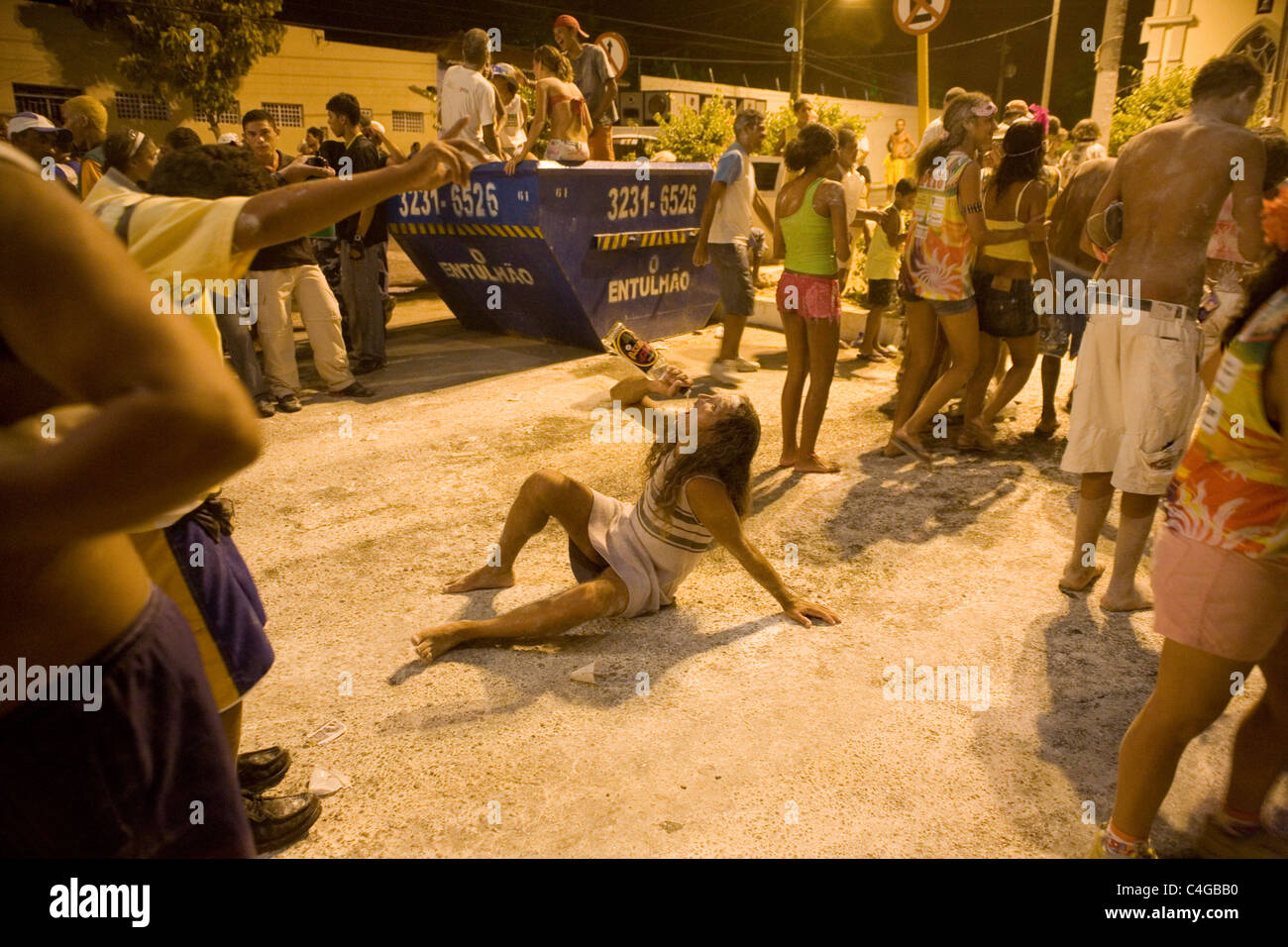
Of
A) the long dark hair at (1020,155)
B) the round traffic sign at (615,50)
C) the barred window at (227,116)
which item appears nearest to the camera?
the long dark hair at (1020,155)

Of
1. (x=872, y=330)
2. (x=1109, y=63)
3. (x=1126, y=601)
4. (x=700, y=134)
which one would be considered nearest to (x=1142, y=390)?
(x=1126, y=601)

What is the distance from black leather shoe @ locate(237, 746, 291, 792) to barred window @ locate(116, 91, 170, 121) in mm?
26392

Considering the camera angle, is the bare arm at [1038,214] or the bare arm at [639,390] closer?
the bare arm at [639,390]

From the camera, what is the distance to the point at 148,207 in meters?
1.57

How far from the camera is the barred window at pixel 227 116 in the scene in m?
22.9

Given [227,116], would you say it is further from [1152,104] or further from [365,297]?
[1152,104]

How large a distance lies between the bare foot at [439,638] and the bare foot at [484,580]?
50 centimetres

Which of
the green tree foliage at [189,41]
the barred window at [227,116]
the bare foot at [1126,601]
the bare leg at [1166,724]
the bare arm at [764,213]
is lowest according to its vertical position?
the bare foot at [1126,601]

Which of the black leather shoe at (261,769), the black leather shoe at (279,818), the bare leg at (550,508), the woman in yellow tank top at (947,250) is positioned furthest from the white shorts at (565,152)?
the black leather shoe at (279,818)

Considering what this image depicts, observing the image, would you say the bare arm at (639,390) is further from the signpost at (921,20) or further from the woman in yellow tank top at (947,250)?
the signpost at (921,20)

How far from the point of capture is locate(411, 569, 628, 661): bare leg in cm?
324

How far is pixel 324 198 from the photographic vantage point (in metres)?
1.68

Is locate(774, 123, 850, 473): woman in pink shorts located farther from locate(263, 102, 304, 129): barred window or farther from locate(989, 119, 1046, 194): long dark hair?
locate(263, 102, 304, 129): barred window

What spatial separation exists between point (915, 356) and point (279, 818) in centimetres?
456
